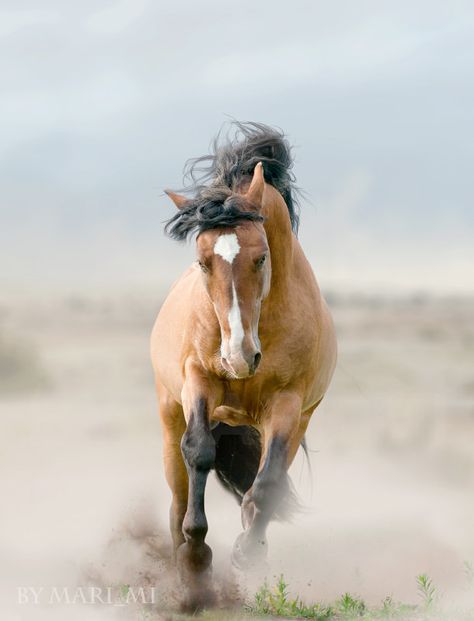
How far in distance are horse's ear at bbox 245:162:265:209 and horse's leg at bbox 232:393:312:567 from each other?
4.46ft

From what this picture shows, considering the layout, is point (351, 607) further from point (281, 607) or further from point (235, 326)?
point (235, 326)

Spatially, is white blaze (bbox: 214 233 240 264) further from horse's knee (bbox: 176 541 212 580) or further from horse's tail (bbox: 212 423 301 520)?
horse's tail (bbox: 212 423 301 520)

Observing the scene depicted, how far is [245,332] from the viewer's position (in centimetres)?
754

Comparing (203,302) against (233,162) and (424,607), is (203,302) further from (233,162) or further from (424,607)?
(424,607)

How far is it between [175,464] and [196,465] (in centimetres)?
189

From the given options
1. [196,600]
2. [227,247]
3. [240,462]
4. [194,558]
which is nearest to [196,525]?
[194,558]

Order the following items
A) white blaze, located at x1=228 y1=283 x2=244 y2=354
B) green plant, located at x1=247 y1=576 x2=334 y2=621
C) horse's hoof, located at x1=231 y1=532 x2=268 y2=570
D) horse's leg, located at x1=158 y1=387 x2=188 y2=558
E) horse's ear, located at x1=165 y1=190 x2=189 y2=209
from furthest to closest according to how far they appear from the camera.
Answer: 1. horse's leg, located at x1=158 y1=387 x2=188 y2=558
2. green plant, located at x1=247 y1=576 x2=334 y2=621
3. horse's ear, located at x1=165 y1=190 x2=189 y2=209
4. horse's hoof, located at x1=231 y1=532 x2=268 y2=570
5. white blaze, located at x1=228 y1=283 x2=244 y2=354

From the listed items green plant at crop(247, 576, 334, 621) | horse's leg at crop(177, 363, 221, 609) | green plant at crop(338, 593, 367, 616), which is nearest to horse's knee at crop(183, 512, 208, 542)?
horse's leg at crop(177, 363, 221, 609)

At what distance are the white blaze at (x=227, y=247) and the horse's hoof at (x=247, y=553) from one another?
72.2 inches

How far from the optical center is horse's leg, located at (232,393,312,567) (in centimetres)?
801

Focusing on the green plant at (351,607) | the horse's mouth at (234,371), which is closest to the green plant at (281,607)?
the green plant at (351,607)

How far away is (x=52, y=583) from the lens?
33.5 ft

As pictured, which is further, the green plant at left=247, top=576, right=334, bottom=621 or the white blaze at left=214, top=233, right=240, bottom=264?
the green plant at left=247, top=576, right=334, bottom=621

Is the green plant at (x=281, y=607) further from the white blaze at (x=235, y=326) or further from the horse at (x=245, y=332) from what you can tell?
the white blaze at (x=235, y=326)
